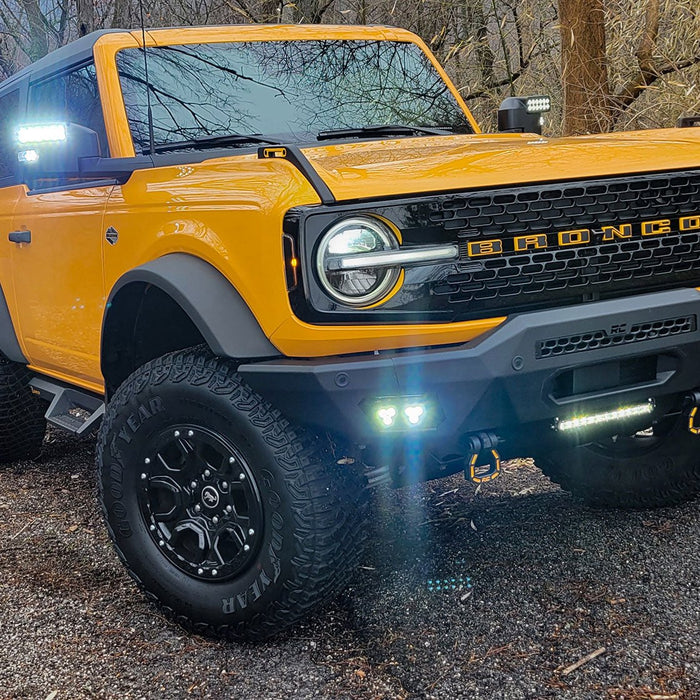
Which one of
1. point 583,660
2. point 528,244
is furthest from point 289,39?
point 583,660

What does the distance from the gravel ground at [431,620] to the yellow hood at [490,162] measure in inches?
54.4

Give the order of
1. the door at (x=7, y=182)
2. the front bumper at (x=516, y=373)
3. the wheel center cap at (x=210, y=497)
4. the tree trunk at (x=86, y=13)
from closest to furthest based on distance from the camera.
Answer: the front bumper at (x=516, y=373) < the wheel center cap at (x=210, y=497) < the door at (x=7, y=182) < the tree trunk at (x=86, y=13)

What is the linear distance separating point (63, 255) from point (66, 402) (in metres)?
0.76

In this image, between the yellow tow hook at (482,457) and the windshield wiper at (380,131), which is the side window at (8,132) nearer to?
the windshield wiper at (380,131)

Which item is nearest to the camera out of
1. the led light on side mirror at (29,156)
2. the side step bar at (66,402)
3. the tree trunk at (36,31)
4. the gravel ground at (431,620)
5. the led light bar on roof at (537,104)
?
the gravel ground at (431,620)

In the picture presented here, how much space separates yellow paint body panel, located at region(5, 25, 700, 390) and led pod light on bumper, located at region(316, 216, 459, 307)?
0.08 metres

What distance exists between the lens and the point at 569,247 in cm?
255

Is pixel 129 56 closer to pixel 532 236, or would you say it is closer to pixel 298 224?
pixel 298 224

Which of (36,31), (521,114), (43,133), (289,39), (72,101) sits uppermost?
(36,31)

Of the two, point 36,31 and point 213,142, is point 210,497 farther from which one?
point 36,31

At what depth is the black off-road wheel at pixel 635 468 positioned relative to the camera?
3.54m

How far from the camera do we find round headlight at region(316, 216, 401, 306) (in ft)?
7.77

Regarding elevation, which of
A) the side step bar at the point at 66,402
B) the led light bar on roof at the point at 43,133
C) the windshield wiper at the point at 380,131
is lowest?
the side step bar at the point at 66,402

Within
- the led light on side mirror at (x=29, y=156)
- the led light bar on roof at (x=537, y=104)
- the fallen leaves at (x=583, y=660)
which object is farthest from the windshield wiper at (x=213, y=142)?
the fallen leaves at (x=583, y=660)
